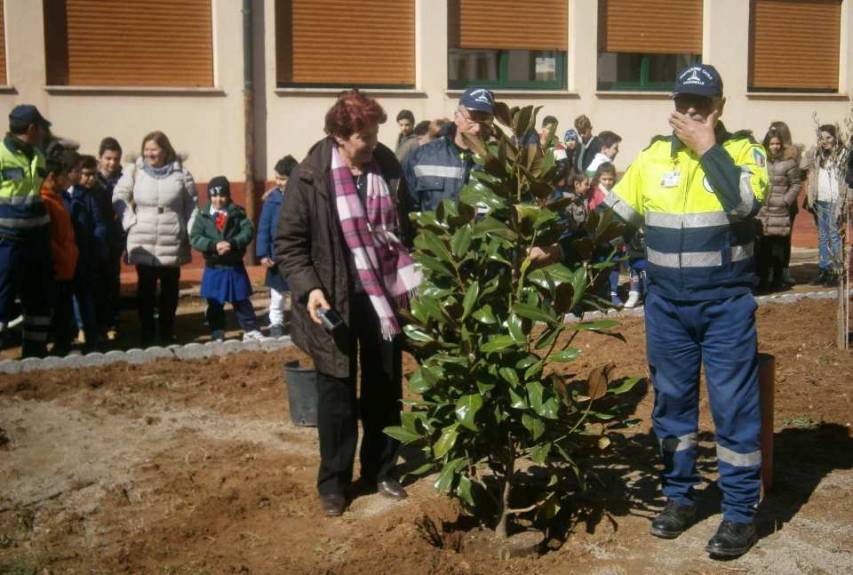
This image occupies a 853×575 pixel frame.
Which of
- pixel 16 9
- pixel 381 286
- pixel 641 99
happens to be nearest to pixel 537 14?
pixel 641 99

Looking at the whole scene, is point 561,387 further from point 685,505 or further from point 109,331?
point 109,331

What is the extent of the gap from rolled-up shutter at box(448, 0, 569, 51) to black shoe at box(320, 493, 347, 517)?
13.5m

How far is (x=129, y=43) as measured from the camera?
652 inches

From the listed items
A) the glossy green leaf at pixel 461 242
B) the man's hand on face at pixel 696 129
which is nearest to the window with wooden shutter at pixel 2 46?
the glossy green leaf at pixel 461 242

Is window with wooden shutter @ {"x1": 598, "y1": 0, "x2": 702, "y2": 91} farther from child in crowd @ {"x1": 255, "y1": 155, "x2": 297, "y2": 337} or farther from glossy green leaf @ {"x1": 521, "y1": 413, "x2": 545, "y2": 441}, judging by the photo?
glossy green leaf @ {"x1": 521, "y1": 413, "x2": 545, "y2": 441}

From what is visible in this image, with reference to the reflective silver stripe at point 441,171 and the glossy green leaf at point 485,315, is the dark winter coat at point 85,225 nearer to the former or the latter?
the reflective silver stripe at point 441,171

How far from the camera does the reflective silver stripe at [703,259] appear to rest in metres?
5.22

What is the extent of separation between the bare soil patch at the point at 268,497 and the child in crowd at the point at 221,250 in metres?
1.95

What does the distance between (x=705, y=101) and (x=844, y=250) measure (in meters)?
4.64

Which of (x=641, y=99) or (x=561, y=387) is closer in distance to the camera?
(x=561, y=387)

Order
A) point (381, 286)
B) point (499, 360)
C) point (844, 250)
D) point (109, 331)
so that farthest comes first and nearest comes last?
point (109, 331), point (844, 250), point (381, 286), point (499, 360)

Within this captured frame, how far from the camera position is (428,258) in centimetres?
513

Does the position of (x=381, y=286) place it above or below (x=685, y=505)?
above

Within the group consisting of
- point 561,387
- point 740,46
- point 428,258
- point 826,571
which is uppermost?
point 740,46
